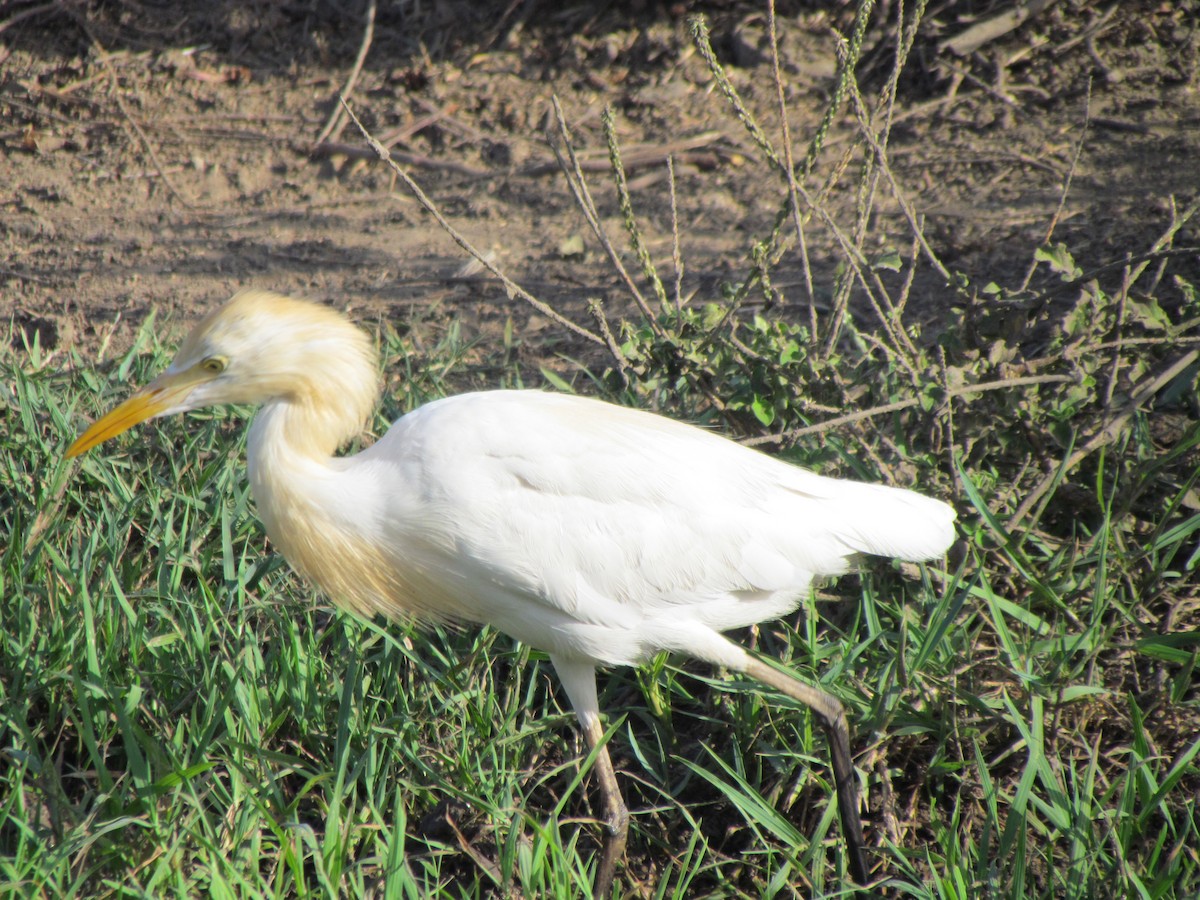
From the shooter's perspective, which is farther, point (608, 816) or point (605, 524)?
point (608, 816)

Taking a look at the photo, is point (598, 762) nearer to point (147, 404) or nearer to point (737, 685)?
point (737, 685)

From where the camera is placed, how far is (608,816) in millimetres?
2732

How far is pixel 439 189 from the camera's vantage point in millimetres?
5383

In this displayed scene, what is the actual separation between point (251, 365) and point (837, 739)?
167 centimetres

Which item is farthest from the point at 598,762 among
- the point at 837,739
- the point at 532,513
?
the point at 532,513

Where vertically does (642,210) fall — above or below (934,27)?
below

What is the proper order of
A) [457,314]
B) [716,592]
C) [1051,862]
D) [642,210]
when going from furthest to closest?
[642,210]
[457,314]
[716,592]
[1051,862]

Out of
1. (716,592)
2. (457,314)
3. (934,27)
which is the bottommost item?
(457,314)

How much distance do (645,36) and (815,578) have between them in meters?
3.99

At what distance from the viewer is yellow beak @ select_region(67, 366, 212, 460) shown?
2543 mm

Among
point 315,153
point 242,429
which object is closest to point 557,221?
point 315,153

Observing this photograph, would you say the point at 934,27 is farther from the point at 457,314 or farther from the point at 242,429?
the point at 242,429

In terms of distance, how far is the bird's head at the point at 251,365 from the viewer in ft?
8.32

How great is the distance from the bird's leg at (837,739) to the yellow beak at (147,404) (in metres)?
1.49
